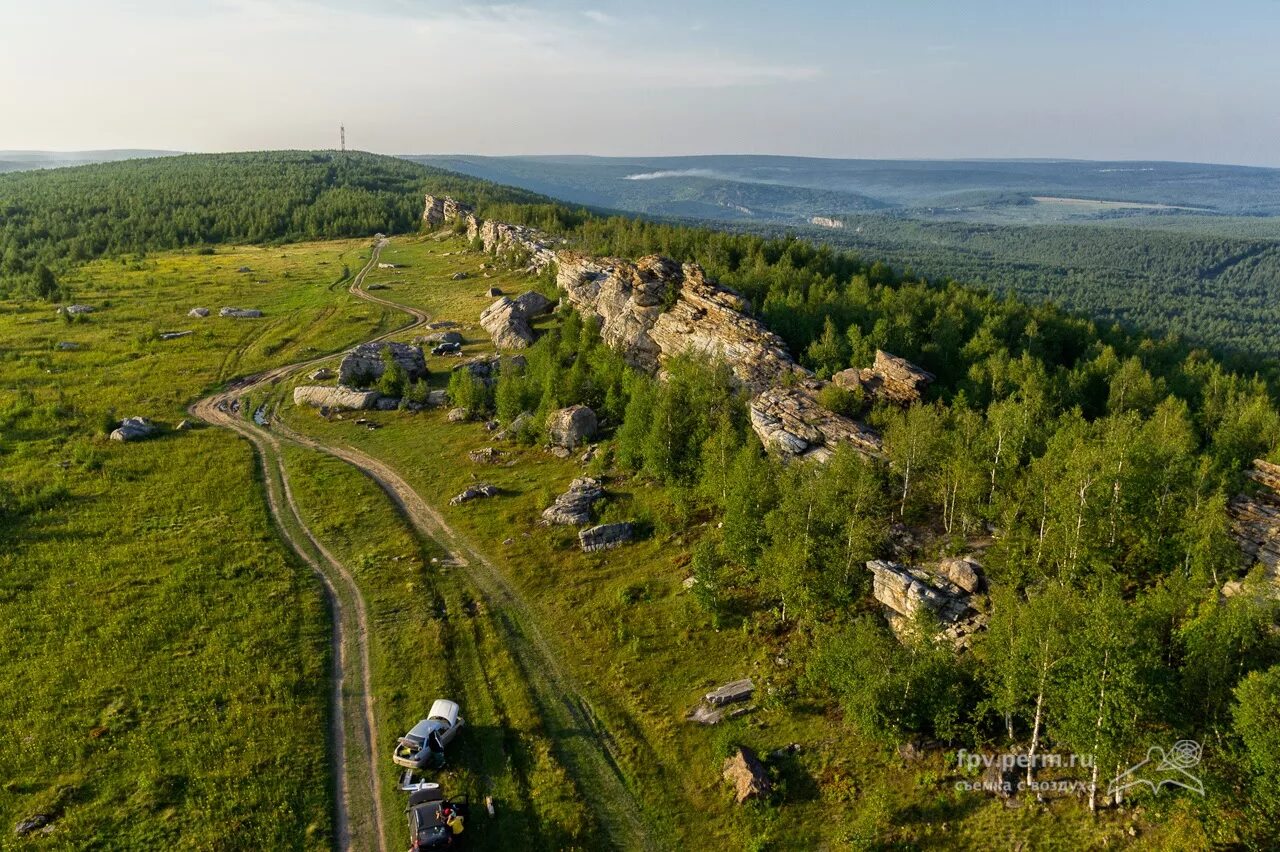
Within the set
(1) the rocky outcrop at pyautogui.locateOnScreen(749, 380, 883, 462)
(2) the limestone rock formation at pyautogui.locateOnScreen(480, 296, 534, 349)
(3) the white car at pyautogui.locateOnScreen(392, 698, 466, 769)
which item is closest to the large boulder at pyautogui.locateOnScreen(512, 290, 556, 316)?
(2) the limestone rock formation at pyautogui.locateOnScreen(480, 296, 534, 349)

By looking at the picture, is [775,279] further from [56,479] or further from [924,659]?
[56,479]

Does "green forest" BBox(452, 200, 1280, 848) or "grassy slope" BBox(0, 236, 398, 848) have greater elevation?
"green forest" BBox(452, 200, 1280, 848)

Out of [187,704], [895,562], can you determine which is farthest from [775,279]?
[187,704]

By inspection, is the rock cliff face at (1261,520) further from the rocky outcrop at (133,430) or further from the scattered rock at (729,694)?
the rocky outcrop at (133,430)

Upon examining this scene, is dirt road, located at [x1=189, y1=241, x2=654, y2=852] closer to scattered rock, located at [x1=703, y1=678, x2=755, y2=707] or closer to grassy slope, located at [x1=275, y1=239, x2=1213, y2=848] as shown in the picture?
grassy slope, located at [x1=275, y1=239, x2=1213, y2=848]

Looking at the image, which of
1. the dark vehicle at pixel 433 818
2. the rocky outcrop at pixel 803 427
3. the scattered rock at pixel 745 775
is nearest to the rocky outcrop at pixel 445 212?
the rocky outcrop at pixel 803 427

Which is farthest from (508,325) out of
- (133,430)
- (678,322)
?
(133,430)
